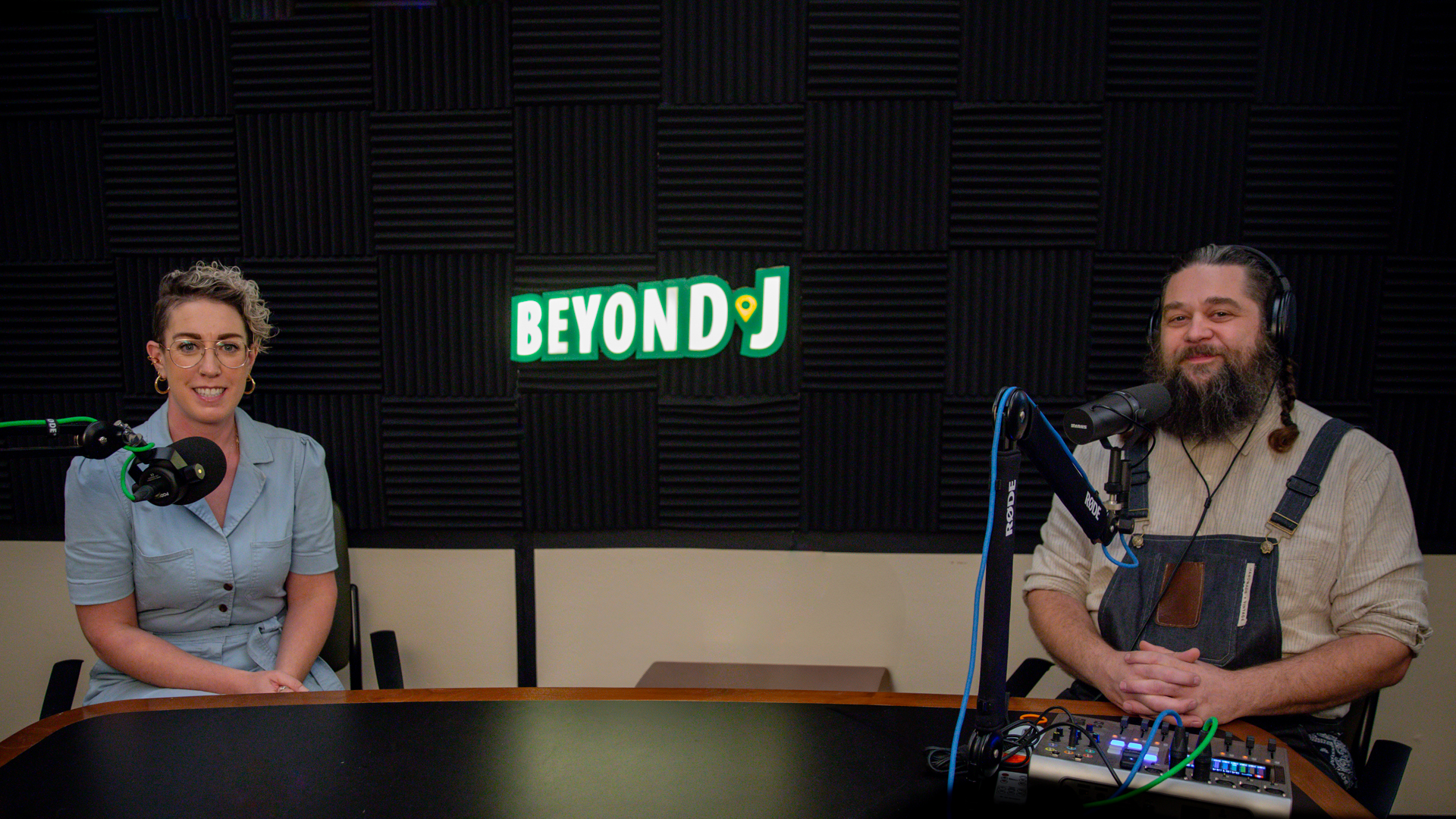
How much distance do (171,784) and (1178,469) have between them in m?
2.20

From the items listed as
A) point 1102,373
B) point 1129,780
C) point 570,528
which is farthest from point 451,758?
point 1102,373

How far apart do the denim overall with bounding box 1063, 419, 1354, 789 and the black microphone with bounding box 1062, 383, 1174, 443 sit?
64 centimetres

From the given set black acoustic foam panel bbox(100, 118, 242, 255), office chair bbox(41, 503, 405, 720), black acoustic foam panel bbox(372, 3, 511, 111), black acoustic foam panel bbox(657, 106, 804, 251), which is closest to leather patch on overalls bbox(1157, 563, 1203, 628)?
black acoustic foam panel bbox(657, 106, 804, 251)

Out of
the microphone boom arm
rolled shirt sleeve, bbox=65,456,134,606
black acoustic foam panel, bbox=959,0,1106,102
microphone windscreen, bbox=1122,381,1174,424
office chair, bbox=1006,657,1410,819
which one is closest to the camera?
the microphone boom arm

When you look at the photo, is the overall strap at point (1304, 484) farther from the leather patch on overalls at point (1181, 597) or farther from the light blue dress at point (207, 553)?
the light blue dress at point (207, 553)

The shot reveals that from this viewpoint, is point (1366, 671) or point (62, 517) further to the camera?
point (62, 517)

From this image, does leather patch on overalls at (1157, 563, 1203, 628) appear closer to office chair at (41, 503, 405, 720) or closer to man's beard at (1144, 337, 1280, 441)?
man's beard at (1144, 337, 1280, 441)

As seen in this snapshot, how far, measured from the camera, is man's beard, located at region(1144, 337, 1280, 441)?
1.98 m

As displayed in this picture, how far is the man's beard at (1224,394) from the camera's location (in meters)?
1.98

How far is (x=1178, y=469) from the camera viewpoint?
6.70ft

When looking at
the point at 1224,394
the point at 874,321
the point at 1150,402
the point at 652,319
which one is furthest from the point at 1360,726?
the point at 652,319

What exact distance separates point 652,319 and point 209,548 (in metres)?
1.41

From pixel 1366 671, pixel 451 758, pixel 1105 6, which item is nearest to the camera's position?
pixel 451 758

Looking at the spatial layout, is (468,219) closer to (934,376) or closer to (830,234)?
(830,234)
